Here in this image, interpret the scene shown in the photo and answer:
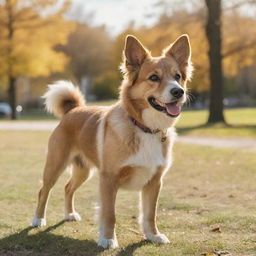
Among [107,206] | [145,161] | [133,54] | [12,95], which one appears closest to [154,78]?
[133,54]

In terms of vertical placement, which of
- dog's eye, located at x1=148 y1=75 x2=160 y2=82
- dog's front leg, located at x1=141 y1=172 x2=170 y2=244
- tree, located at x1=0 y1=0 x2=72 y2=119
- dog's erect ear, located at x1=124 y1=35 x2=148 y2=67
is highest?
tree, located at x1=0 y1=0 x2=72 y2=119

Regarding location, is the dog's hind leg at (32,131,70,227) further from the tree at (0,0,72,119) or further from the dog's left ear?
the tree at (0,0,72,119)

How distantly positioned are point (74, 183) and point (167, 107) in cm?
202

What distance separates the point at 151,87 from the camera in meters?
5.18

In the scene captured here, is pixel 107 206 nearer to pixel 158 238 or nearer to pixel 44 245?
pixel 158 238

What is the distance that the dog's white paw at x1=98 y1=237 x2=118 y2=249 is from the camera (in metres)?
5.03

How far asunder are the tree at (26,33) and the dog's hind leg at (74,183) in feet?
85.6

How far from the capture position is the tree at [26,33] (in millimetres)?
31359

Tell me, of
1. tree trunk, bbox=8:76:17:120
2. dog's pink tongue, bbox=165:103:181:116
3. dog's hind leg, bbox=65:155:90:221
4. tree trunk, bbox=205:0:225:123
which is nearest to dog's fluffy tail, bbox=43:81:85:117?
dog's hind leg, bbox=65:155:90:221

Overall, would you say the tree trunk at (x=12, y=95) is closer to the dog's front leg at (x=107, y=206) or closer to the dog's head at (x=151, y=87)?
the dog's head at (x=151, y=87)

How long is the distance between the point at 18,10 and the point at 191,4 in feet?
40.7

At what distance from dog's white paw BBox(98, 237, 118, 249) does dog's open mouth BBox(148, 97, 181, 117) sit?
1.46 meters

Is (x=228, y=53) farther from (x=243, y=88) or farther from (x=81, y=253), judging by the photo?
(x=243, y=88)

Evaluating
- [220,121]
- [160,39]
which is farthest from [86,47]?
[220,121]
